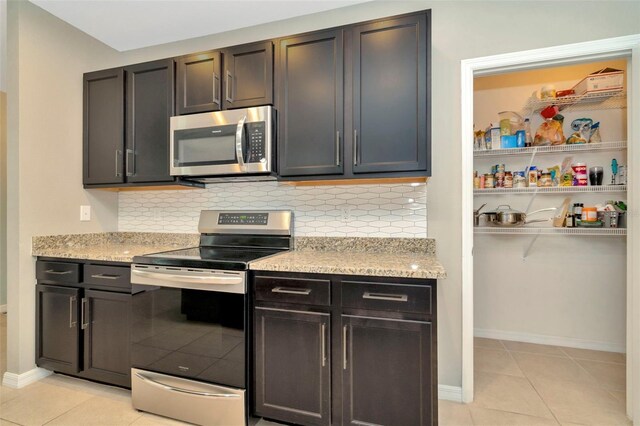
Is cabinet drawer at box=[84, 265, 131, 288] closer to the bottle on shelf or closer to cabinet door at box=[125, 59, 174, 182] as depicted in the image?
cabinet door at box=[125, 59, 174, 182]

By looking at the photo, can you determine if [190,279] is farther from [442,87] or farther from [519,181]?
[519,181]

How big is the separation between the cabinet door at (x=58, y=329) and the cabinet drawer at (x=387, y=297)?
6.04 ft

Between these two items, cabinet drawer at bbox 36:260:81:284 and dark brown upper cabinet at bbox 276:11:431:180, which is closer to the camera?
dark brown upper cabinet at bbox 276:11:431:180

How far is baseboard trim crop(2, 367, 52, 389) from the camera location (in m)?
2.03

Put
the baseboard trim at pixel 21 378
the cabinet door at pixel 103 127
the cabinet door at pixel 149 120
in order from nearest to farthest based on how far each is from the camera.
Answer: the baseboard trim at pixel 21 378
the cabinet door at pixel 149 120
the cabinet door at pixel 103 127

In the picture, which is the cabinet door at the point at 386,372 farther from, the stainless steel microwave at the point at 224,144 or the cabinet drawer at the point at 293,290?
the stainless steel microwave at the point at 224,144

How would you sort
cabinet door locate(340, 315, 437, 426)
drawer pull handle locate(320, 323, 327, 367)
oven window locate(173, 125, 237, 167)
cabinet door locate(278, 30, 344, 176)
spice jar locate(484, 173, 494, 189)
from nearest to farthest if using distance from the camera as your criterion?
cabinet door locate(340, 315, 437, 426) → drawer pull handle locate(320, 323, 327, 367) → cabinet door locate(278, 30, 344, 176) → oven window locate(173, 125, 237, 167) → spice jar locate(484, 173, 494, 189)

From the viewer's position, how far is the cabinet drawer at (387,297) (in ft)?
4.57

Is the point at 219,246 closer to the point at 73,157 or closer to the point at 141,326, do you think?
the point at 141,326

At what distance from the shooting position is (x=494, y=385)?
207cm

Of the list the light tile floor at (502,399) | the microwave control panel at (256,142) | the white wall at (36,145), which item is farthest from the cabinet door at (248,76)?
the light tile floor at (502,399)

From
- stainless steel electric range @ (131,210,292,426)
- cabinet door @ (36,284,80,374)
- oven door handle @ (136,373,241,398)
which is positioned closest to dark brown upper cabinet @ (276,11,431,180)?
stainless steel electric range @ (131,210,292,426)

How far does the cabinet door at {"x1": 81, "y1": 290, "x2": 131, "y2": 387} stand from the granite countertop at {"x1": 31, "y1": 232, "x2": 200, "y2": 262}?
0.25 m

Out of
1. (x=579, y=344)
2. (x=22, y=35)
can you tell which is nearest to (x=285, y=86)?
(x=22, y=35)
